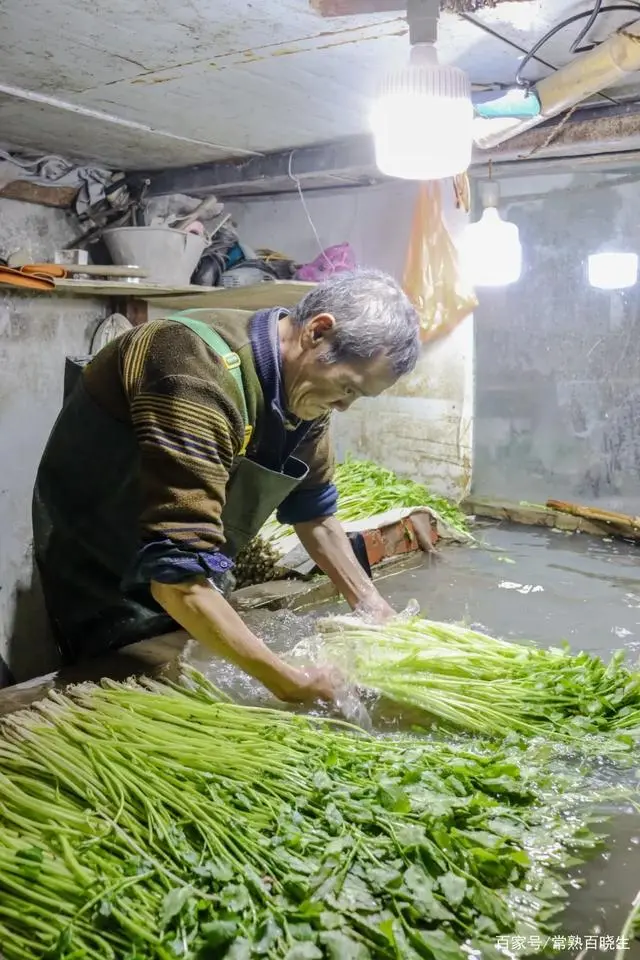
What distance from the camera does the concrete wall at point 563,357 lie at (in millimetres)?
6125

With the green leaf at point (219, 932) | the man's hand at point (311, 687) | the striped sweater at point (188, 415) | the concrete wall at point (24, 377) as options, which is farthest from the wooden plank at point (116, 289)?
the green leaf at point (219, 932)

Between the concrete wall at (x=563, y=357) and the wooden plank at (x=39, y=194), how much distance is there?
3.61 m

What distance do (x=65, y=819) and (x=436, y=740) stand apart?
49.1 inches

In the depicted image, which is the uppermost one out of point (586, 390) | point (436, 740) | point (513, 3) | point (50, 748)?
point (513, 3)

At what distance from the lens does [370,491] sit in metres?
6.11

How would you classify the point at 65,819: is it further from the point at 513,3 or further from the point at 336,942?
the point at 513,3

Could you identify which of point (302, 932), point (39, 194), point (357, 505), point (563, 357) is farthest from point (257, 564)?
point (39, 194)

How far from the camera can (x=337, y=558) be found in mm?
3754

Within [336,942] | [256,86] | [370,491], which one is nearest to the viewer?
[336,942]

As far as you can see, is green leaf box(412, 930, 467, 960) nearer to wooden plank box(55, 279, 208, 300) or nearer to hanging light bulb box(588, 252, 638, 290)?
wooden plank box(55, 279, 208, 300)

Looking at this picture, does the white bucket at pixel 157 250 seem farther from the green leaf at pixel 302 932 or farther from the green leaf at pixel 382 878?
the green leaf at pixel 302 932

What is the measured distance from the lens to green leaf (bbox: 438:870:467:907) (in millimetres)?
1737

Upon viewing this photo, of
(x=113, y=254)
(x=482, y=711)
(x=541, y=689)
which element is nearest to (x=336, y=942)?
(x=482, y=711)

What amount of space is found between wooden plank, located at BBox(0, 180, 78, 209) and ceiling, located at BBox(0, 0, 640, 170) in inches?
16.9
